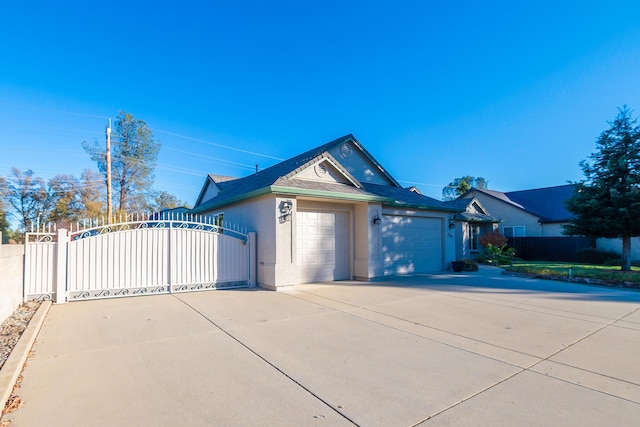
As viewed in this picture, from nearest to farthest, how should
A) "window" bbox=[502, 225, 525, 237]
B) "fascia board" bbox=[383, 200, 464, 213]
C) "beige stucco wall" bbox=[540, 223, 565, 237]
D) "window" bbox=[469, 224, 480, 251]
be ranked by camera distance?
"fascia board" bbox=[383, 200, 464, 213] < "window" bbox=[469, 224, 480, 251] < "beige stucco wall" bbox=[540, 223, 565, 237] < "window" bbox=[502, 225, 525, 237]

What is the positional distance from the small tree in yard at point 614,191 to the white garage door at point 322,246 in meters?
10.7

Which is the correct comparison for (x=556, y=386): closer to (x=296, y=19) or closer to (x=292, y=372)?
(x=292, y=372)

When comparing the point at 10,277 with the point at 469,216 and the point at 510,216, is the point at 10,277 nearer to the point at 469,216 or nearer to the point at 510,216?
the point at 469,216

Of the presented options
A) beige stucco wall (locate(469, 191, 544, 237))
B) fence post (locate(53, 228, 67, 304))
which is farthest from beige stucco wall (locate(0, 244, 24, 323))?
beige stucco wall (locate(469, 191, 544, 237))

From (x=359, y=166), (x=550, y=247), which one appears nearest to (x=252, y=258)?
(x=359, y=166)

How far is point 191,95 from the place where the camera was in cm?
1986

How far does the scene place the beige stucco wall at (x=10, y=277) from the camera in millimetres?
5403

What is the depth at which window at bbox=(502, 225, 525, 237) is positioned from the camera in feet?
83.5

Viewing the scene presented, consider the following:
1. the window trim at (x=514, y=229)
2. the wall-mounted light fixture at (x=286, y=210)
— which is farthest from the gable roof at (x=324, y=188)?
the window trim at (x=514, y=229)

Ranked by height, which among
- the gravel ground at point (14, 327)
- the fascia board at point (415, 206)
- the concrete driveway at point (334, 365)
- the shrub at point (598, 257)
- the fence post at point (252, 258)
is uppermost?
the fascia board at point (415, 206)

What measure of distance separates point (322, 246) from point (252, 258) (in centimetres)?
251

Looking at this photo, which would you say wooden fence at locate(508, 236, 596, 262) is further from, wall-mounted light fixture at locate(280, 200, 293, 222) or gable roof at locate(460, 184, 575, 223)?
wall-mounted light fixture at locate(280, 200, 293, 222)

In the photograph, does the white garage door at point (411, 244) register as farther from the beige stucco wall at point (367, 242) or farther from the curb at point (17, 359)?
the curb at point (17, 359)

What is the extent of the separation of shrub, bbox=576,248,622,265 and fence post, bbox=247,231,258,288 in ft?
69.8
